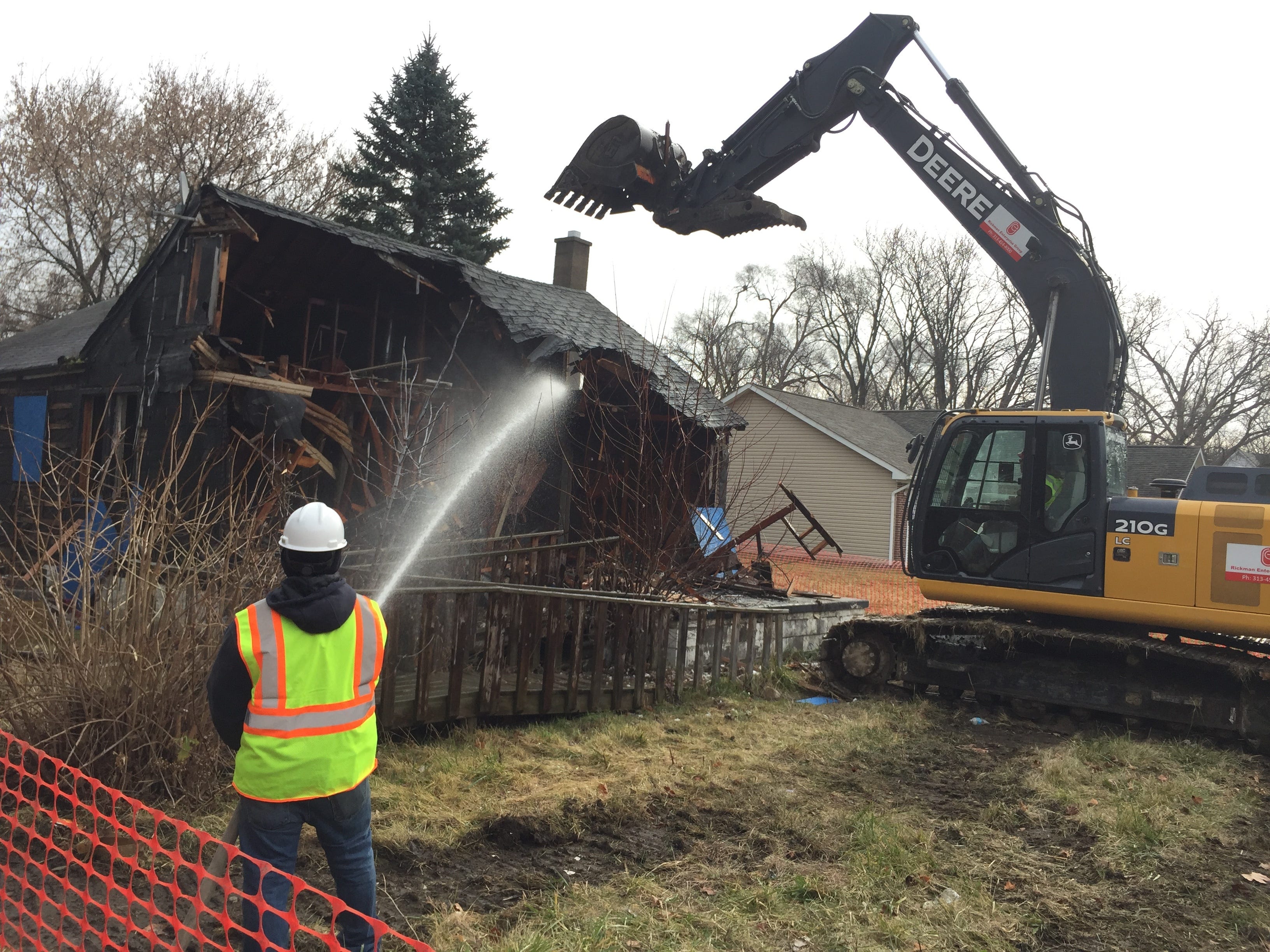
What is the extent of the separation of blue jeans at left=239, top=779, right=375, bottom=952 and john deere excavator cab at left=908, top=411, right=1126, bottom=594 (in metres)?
7.25

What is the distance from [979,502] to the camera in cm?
962

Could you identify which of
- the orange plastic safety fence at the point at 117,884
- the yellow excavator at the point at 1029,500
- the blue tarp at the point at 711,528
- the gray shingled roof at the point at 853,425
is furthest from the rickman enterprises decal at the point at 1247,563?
the gray shingled roof at the point at 853,425

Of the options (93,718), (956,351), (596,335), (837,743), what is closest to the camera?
(93,718)

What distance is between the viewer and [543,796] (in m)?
6.18

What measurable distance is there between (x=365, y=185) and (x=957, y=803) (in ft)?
98.4

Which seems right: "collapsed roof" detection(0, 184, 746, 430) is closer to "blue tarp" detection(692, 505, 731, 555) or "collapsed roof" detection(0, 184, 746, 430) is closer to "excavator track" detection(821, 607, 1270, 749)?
"blue tarp" detection(692, 505, 731, 555)

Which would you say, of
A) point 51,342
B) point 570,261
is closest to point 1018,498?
point 570,261

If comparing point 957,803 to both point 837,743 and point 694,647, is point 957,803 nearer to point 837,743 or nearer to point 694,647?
point 837,743

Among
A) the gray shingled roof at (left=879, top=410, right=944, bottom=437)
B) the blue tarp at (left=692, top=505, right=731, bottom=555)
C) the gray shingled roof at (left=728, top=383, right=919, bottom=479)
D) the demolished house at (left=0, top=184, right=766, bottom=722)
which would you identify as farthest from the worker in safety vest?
the gray shingled roof at (left=879, top=410, right=944, bottom=437)

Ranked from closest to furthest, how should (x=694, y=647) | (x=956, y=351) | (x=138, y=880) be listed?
(x=138, y=880) < (x=694, y=647) < (x=956, y=351)

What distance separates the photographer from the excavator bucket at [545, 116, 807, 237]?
9812mm

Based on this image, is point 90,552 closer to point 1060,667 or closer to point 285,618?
point 285,618

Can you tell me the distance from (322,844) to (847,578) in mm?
21270

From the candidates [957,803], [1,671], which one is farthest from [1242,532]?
[1,671]
